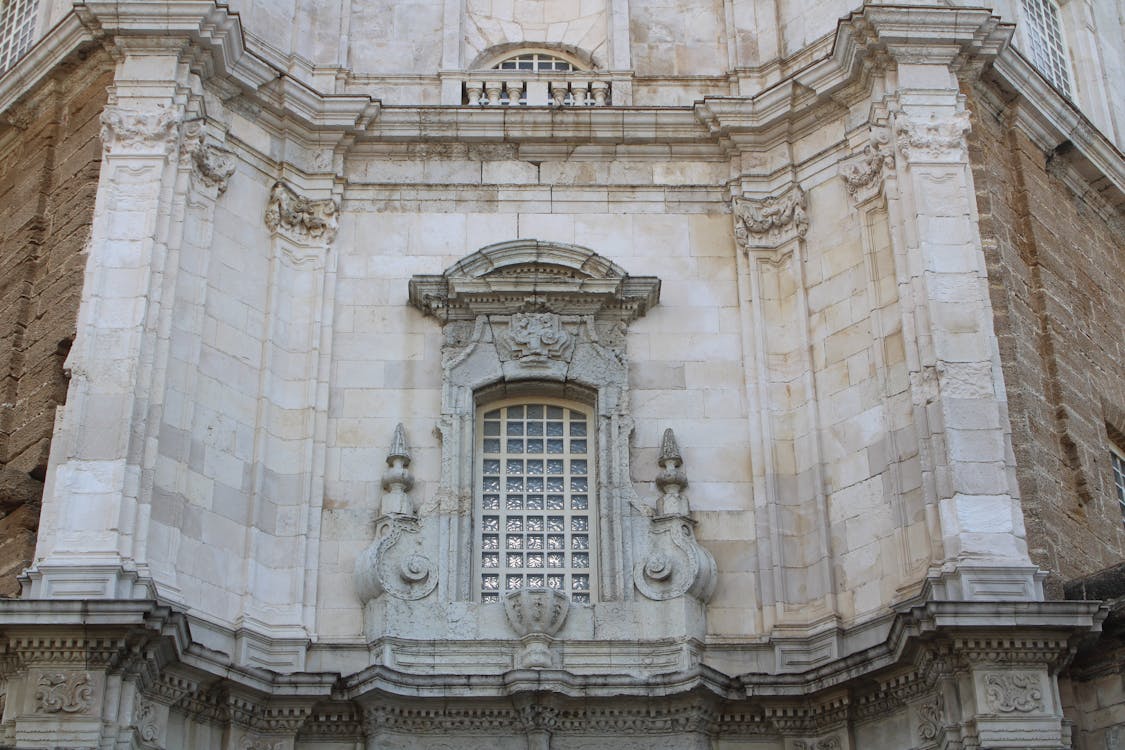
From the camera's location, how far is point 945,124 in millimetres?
21062

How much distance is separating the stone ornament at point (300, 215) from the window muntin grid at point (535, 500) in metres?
2.96

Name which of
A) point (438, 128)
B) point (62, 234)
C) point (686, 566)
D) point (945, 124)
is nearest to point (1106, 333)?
point (945, 124)

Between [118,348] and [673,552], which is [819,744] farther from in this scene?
[118,348]

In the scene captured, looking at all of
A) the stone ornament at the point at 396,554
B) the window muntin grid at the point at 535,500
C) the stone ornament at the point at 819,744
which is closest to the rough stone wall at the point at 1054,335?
the stone ornament at the point at 819,744

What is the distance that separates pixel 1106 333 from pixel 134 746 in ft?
40.7

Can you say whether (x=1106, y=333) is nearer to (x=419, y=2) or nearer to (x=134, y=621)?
(x=419, y=2)

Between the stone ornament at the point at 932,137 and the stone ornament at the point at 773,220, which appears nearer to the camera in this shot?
the stone ornament at the point at 932,137

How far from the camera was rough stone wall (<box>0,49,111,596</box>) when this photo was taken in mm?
19688

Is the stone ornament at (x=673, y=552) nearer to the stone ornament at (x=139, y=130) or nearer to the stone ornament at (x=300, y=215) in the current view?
the stone ornament at (x=300, y=215)

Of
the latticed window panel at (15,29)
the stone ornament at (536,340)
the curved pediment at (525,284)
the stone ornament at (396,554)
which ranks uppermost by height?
the latticed window panel at (15,29)

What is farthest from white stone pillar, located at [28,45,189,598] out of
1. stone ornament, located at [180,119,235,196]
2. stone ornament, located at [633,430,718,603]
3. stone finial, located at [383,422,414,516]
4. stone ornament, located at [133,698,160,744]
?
stone ornament, located at [633,430,718,603]

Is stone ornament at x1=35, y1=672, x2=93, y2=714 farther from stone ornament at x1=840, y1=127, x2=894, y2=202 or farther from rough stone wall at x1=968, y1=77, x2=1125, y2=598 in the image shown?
stone ornament at x1=840, y1=127, x2=894, y2=202

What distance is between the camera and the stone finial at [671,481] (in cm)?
2053

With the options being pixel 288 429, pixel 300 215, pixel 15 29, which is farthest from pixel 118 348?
pixel 15 29
